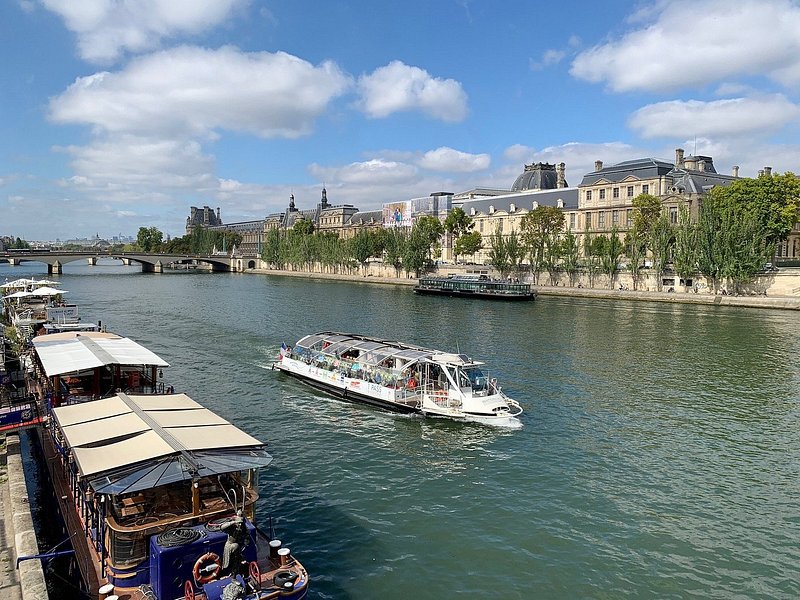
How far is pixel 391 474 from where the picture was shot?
25406 mm

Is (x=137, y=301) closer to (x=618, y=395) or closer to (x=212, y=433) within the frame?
(x=618, y=395)

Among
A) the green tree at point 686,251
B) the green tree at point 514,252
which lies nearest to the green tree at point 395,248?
the green tree at point 514,252

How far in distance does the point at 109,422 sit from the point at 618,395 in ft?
98.8

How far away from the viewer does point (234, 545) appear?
13.4m

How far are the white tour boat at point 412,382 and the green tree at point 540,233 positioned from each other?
89321 mm

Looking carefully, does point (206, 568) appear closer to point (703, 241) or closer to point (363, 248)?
point (703, 241)

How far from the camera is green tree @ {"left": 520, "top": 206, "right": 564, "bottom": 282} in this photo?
405ft

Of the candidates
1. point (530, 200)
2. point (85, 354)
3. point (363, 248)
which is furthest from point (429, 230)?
point (85, 354)

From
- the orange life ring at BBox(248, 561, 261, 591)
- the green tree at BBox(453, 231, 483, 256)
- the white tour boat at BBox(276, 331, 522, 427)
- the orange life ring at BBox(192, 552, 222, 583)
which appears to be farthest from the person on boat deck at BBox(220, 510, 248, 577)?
the green tree at BBox(453, 231, 483, 256)

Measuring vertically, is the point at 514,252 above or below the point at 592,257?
above

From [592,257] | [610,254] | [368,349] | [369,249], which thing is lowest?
[368,349]

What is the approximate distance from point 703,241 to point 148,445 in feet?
316

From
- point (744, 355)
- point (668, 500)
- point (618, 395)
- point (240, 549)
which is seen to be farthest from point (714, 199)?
point (240, 549)

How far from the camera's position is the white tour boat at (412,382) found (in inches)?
1277
